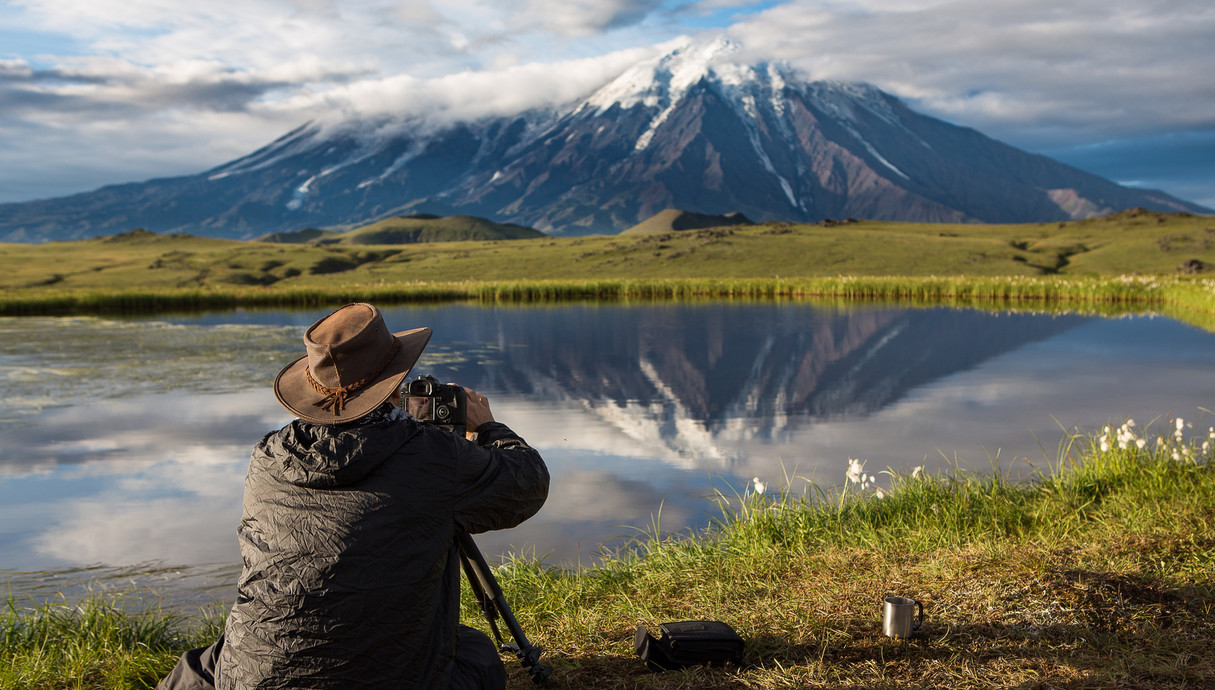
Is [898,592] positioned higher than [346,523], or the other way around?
[346,523]

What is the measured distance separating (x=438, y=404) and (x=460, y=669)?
3.21 feet

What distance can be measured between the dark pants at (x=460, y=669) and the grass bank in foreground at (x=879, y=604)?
0.59 meters

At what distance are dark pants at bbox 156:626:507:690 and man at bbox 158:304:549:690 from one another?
0.29 metres

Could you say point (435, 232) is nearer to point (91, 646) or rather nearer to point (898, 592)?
point (91, 646)

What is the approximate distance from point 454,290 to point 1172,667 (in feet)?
122

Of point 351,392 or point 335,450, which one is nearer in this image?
point 335,450

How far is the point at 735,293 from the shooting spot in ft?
128

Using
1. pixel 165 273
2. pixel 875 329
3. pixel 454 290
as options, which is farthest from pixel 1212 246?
pixel 165 273

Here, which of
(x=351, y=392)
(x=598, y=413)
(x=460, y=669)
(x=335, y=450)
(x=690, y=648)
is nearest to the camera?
(x=335, y=450)

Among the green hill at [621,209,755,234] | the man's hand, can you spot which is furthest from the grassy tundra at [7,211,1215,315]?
the green hill at [621,209,755,234]

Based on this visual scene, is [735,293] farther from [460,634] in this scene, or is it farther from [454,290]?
[460,634]

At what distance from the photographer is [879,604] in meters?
4.37

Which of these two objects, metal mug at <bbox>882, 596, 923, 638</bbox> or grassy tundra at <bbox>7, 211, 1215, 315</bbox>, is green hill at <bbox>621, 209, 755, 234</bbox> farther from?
metal mug at <bbox>882, 596, 923, 638</bbox>

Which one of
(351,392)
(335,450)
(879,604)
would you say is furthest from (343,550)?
(879,604)
